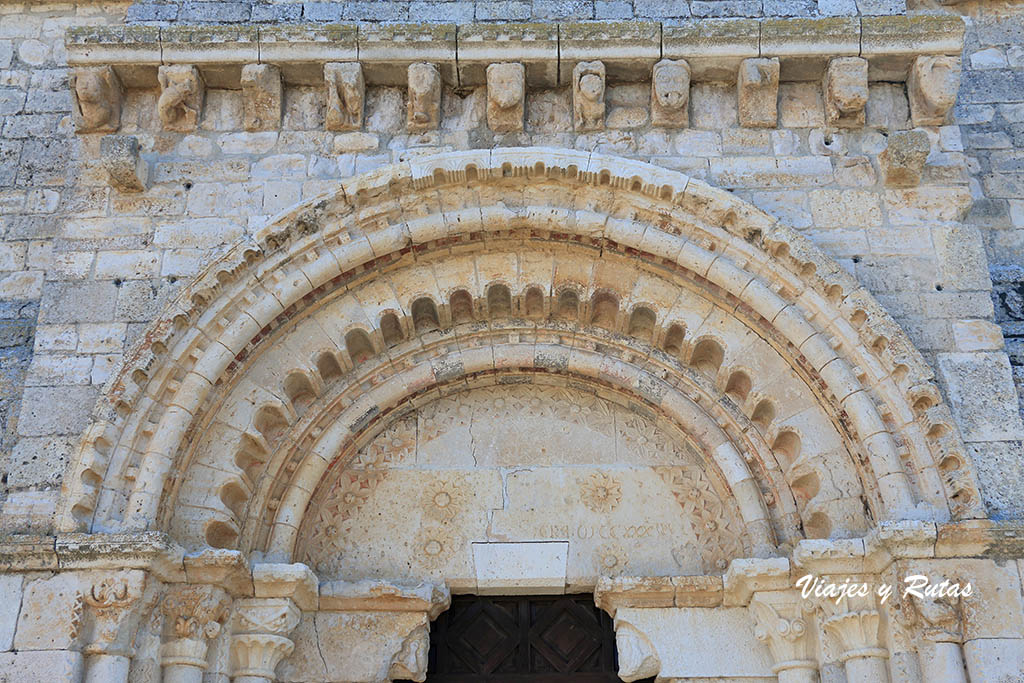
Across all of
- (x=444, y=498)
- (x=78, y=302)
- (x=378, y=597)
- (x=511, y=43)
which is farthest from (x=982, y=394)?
(x=78, y=302)

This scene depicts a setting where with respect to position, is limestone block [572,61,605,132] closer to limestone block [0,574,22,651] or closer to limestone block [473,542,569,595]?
limestone block [473,542,569,595]

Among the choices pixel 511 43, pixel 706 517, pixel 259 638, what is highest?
pixel 511 43

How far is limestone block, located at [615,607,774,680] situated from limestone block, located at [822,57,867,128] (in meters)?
2.74

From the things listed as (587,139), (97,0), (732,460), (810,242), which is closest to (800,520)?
(732,460)

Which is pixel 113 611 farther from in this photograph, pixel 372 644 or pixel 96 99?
pixel 96 99

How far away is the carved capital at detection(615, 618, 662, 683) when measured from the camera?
17.3ft

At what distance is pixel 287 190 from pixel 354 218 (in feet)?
1.43

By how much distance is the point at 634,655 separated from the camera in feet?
17.3

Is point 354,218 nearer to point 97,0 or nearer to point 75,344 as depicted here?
point 75,344

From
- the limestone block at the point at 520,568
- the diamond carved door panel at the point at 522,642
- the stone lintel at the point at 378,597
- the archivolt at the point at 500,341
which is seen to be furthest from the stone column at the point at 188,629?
the limestone block at the point at 520,568

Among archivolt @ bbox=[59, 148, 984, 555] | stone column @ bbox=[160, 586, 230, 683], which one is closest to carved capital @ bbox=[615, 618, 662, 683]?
archivolt @ bbox=[59, 148, 984, 555]

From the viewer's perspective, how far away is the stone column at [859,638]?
188 inches

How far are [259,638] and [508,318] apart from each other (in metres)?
2.14

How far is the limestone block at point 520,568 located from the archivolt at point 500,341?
94 centimetres
